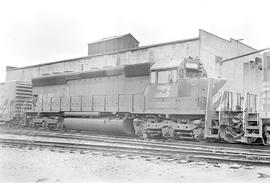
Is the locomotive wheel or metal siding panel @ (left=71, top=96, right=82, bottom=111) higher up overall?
metal siding panel @ (left=71, top=96, right=82, bottom=111)

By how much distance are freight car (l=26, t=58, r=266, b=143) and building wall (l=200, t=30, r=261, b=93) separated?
863 cm

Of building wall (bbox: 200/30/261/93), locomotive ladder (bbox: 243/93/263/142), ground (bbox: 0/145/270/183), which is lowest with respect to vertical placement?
ground (bbox: 0/145/270/183)

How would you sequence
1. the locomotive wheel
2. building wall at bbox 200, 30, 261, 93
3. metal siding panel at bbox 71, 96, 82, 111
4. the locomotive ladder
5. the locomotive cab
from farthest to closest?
building wall at bbox 200, 30, 261, 93
metal siding panel at bbox 71, 96, 82, 111
the locomotive wheel
the locomotive cab
the locomotive ladder

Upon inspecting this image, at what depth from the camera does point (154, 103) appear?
13.6 metres

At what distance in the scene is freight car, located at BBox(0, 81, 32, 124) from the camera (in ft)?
69.9

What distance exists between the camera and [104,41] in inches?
1215

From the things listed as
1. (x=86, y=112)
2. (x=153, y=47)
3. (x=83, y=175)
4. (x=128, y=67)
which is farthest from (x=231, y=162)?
(x=153, y=47)

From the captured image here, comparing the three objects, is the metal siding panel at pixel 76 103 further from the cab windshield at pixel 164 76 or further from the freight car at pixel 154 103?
the cab windshield at pixel 164 76

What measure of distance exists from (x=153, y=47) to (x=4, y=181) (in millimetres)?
19664

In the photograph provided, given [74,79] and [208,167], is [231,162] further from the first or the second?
[74,79]

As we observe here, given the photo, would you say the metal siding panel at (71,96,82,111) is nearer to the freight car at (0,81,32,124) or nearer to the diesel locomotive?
the diesel locomotive

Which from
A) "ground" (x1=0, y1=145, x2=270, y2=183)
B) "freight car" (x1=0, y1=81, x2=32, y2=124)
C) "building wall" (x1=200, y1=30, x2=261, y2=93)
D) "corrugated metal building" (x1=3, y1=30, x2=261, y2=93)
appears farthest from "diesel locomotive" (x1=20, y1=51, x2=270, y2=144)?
"building wall" (x1=200, y1=30, x2=261, y2=93)

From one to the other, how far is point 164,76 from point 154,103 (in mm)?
1169

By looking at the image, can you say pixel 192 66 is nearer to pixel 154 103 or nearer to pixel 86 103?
pixel 154 103
